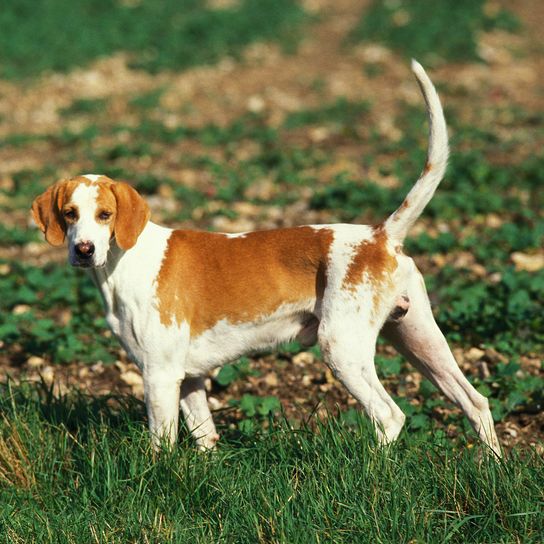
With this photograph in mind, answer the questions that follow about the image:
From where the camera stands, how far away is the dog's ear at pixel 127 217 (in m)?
4.29

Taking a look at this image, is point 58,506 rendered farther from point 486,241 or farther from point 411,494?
point 486,241

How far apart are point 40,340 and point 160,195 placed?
3.61 metres

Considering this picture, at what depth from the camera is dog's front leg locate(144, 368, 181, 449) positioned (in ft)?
14.2

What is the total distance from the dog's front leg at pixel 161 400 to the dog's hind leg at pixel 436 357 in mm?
1130

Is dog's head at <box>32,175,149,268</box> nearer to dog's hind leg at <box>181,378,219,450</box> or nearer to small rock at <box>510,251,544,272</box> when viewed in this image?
dog's hind leg at <box>181,378,219,450</box>

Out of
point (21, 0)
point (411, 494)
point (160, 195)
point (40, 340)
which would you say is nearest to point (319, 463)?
point (411, 494)

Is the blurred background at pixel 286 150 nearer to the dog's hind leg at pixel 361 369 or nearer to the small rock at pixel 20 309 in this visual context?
the small rock at pixel 20 309

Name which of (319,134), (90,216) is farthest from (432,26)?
(90,216)

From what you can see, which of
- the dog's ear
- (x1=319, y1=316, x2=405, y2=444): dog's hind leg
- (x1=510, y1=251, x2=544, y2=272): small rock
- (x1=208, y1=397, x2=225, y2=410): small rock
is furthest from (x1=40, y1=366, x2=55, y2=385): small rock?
(x1=510, y1=251, x2=544, y2=272): small rock

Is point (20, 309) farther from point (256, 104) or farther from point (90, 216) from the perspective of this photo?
point (256, 104)

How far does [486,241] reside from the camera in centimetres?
788

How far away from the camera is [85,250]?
4.11 metres

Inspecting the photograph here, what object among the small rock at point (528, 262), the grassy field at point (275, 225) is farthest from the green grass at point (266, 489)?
the small rock at point (528, 262)

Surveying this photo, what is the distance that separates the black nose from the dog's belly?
0.70m
